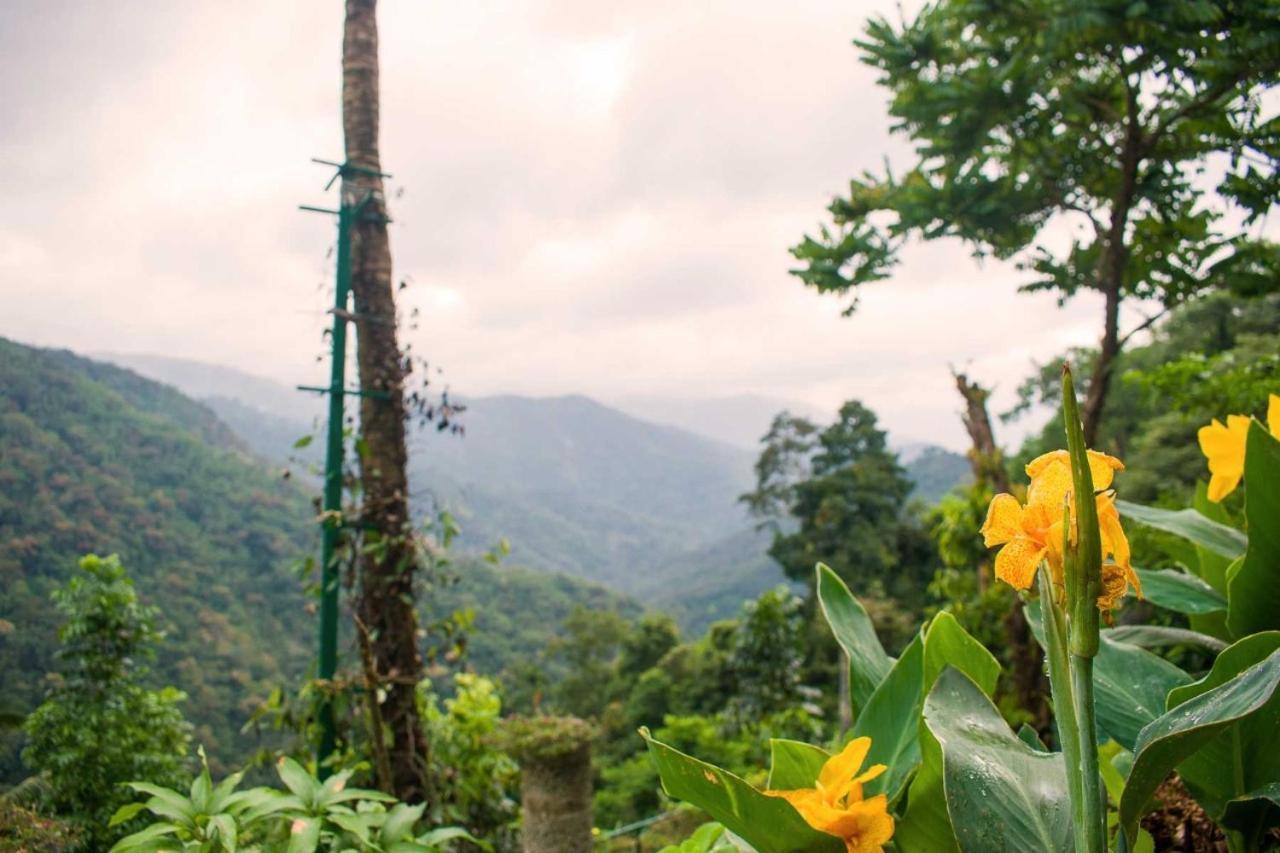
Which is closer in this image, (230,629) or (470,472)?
(230,629)

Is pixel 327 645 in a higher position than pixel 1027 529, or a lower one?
lower

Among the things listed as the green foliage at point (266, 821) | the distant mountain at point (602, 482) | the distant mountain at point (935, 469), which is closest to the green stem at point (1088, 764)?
the green foliage at point (266, 821)

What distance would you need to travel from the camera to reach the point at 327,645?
86.4 inches

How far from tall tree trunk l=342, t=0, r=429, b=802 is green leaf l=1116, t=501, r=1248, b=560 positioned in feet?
6.18

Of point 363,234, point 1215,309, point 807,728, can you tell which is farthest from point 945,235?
point 1215,309

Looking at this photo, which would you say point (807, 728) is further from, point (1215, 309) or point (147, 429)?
point (147, 429)

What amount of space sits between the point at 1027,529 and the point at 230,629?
49.5 ft

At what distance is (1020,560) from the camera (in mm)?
473

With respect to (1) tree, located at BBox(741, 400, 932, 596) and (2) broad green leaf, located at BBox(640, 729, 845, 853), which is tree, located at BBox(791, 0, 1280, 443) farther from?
(1) tree, located at BBox(741, 400, 932, 596)

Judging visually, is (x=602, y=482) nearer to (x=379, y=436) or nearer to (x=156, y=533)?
(x=156, y=533)

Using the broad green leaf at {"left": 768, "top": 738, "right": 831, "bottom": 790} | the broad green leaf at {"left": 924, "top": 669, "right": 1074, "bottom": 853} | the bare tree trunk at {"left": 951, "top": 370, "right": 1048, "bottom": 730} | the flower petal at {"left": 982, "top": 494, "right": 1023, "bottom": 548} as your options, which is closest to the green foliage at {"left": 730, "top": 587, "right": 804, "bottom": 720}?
the bare tree trunk at {"left": 951, "top": 370, "right": 1048, "bottom": 730}

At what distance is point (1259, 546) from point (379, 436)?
85.4 inches

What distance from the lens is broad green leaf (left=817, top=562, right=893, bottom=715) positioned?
79 cm

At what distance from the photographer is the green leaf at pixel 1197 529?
3.13 ft
